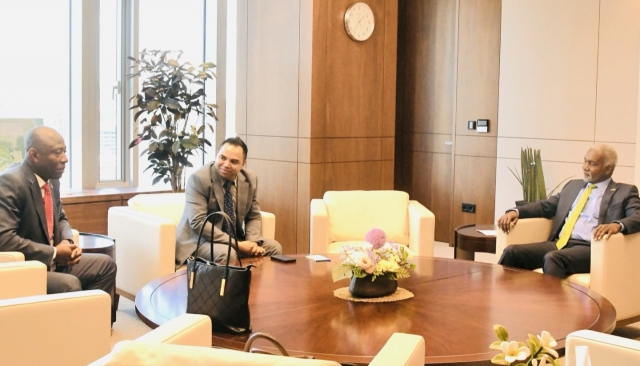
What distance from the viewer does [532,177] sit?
23.4 feet

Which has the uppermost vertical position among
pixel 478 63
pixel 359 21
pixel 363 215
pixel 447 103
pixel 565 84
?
pixel 359 21

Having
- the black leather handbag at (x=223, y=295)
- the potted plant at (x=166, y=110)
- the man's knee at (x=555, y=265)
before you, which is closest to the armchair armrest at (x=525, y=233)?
the man's knee at (x=555, y=265)

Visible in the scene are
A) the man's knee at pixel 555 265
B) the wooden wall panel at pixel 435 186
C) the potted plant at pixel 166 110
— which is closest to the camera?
the man's knee at pixel 555 265

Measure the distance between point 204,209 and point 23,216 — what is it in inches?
46.7

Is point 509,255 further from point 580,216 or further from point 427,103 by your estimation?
point 427,103

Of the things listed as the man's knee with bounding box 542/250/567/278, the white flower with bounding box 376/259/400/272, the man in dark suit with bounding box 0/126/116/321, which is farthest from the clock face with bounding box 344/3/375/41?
the white flower with bounding box 376/259/400/272

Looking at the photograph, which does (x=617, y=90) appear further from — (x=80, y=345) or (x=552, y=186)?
(x=80, y=345)

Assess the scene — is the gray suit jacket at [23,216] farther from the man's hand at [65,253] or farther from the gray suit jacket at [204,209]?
the gray suit jacket at [204,209]

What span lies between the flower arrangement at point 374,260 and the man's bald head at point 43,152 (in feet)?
6.02

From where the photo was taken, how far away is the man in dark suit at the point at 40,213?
168 inches

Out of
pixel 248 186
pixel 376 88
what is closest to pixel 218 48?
pixel 376 88

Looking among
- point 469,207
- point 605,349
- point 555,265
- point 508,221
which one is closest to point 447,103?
point 469,207

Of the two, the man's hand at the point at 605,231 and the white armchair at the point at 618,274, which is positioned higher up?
the man's hand at the point at 605,231

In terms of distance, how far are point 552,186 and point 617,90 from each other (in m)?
1.10
